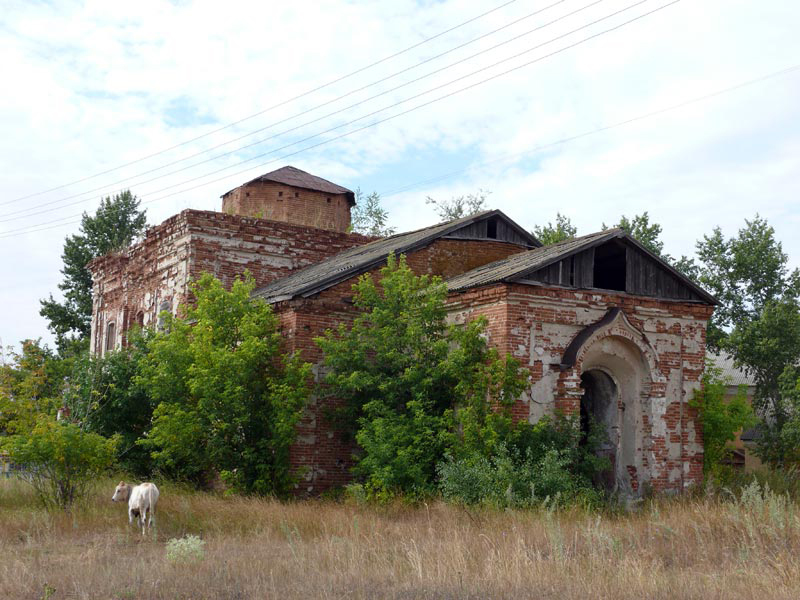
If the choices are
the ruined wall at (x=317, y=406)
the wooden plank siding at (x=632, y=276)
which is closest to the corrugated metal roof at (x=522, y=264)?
the wooden plank siding at (x=632, y=276)

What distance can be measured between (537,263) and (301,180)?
593 inches

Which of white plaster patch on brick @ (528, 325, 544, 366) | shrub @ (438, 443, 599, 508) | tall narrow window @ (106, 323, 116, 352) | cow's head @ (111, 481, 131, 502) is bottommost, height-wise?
cow's head @ (111, 481, 131, 502)

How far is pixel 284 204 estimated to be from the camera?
27.3 m

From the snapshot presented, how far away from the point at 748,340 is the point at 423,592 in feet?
97.9

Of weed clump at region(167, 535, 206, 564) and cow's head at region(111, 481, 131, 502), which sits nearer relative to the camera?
weed clump at region(167, 535, 206, 564)

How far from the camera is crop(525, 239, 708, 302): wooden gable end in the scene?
1530 cm

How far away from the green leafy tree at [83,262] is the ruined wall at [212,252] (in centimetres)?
1849

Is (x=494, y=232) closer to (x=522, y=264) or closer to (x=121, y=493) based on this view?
(x=522, y=264)

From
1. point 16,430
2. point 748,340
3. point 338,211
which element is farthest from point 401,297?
point 748,340

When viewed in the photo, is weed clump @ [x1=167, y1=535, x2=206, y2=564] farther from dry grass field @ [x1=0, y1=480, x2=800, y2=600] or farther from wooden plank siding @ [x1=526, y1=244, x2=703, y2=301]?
wooden plank siding @ [x1=526, y1=244, x2=703, y2=301]

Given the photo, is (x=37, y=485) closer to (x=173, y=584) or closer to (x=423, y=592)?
(x=173, y=584)

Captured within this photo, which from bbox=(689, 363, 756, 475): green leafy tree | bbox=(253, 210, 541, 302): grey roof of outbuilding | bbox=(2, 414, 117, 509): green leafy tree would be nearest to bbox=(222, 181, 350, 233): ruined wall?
bbox=(253, 210, 541, 302): grey roof of outbuilding

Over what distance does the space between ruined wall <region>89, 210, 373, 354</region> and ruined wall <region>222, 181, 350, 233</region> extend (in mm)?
3998

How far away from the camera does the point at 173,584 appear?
827cm
